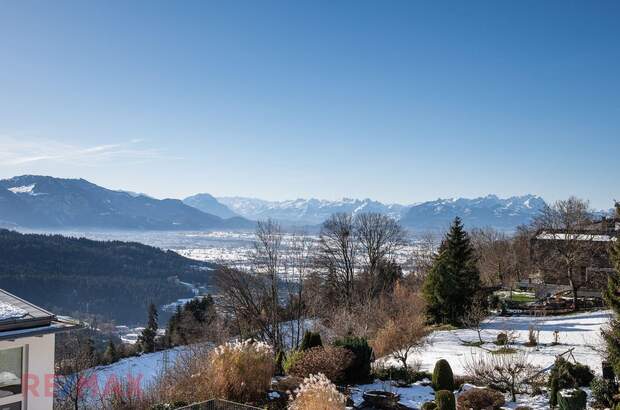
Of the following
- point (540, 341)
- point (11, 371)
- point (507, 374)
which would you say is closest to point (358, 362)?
point (507, 374)

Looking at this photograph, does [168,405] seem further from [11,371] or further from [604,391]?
[604,391]

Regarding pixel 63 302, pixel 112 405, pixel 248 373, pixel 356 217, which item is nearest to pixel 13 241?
pixel 63 302

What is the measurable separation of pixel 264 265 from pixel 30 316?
75.2 ft

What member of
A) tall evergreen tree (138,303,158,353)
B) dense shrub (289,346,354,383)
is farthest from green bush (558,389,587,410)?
tall evergreen tree (138,303,158,353)

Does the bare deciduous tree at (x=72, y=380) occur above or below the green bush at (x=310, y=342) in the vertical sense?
below

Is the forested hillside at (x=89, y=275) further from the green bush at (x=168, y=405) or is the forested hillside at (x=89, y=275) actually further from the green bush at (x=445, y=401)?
the green bush at (x=445, y=401)

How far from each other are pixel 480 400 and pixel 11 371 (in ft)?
39.1

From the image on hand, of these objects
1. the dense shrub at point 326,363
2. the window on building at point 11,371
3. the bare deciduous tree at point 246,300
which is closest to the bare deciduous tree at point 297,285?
the bare deciduous tree at point 246,300

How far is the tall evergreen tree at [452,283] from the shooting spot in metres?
31.8

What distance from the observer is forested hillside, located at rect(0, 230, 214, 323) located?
97.8m

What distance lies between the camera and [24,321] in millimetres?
9812

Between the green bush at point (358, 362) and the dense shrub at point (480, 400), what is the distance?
4.53 metres

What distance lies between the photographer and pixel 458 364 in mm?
20391

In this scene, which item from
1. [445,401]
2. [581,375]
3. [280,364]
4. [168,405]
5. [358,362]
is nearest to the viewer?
[445,401]
